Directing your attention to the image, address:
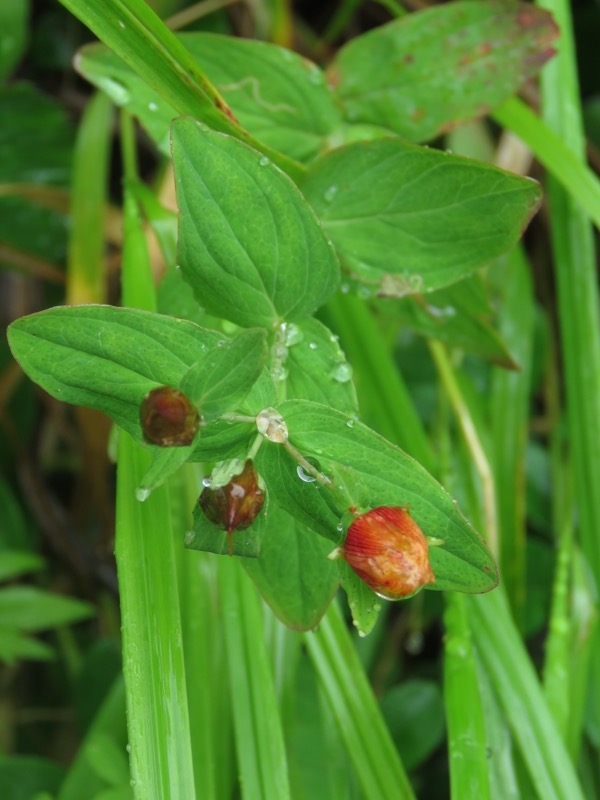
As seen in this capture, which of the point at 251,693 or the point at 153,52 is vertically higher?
the point at 153,52

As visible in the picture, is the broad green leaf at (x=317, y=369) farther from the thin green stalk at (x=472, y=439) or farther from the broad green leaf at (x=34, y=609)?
the broad green leaf at (x=34, y=609)

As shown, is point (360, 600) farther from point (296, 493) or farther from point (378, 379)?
point (378, 379)

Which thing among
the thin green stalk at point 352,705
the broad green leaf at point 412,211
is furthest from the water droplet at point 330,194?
the thin green stalk at point 352,705

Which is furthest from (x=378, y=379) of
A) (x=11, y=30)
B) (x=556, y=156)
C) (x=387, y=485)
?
(x=11, y=30)

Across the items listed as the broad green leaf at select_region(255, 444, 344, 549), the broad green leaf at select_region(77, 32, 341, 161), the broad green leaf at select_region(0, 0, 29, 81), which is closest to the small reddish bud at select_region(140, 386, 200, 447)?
the broad green leaf at select_region(255, 444, 344, 549)

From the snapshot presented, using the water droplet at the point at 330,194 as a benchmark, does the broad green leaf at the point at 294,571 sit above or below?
below

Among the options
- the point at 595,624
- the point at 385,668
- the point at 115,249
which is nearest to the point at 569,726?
the point at 595,624
